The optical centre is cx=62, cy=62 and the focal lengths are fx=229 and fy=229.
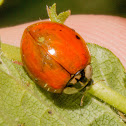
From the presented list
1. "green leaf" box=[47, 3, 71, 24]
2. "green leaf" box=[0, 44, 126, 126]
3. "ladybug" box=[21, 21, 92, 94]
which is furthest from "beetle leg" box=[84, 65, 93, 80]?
"green leaf" box=[47, 3, 71, 24]

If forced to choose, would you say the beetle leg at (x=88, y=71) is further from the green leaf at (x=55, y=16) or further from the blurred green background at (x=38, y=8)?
the blurred green background at (x=38, y=8)

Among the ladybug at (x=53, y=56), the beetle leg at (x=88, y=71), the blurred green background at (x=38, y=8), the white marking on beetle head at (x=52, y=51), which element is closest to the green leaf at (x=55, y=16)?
the ladybug at (x=53, y=56)

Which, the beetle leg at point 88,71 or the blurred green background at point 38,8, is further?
the blurred green background at point 38,8

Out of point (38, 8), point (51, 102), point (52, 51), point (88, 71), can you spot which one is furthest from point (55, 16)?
point (38, 8)

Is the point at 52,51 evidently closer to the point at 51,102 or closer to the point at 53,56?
the point at 53,56

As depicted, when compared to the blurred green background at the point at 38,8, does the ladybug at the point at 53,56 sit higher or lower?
higher

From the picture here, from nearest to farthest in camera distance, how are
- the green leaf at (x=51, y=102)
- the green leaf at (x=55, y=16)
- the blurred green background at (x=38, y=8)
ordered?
the green leaf at (x=51, y=102), the green leaf at (x=55, y=16), the blurred green background at (x=38, y=8)

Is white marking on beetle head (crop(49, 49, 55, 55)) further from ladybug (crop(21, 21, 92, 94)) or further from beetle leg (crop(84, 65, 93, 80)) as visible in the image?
beetle leg (crop(84, 65, 93, 80))
